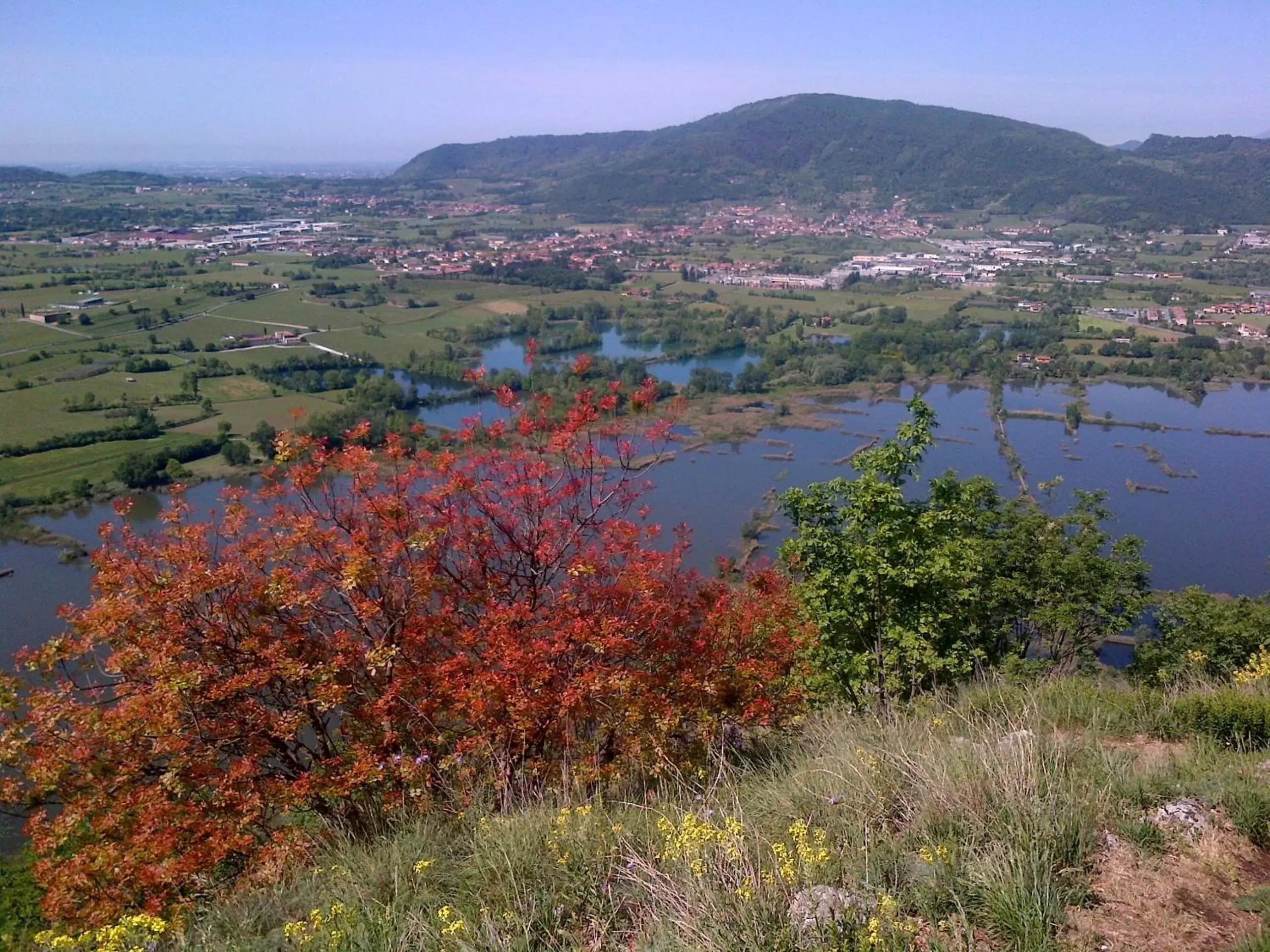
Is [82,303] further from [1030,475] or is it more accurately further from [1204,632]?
[1204,632]

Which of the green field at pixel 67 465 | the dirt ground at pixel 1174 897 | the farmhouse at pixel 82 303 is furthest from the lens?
the farmhouse at pixel 82 303

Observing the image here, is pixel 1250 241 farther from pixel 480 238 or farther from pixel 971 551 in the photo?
pixel 971 551

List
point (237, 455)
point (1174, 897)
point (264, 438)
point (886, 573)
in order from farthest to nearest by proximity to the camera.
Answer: point (264, 438), point (237, 455), point (886, 573), point (1174, 897)

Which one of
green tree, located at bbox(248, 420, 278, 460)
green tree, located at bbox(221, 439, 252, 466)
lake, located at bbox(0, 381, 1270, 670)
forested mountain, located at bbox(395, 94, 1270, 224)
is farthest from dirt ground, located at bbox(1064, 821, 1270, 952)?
forested mountain, located at bbox(395, 94, 1270, 224)

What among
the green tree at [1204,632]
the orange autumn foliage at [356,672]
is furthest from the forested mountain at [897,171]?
the orange autumn foliage at [356,672]

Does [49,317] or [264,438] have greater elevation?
[49,317]

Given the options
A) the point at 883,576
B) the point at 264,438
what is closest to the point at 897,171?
the point at 264,438

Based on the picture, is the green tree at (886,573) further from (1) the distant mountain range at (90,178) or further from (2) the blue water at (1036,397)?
(1) the distant mountain range at (90,178)
